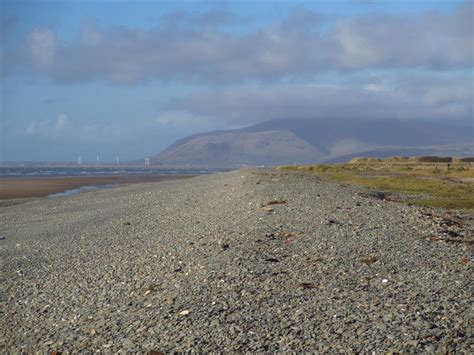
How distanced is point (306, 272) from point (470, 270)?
4132 mm

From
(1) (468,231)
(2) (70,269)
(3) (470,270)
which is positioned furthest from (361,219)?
(2) (70,269)

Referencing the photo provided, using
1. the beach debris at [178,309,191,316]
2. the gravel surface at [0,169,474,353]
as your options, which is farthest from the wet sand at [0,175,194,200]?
the beach debris at [178,309,191,316]

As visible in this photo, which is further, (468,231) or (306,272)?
(468,231)

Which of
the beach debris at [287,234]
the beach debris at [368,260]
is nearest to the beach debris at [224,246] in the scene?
the beach debris at [287,234]

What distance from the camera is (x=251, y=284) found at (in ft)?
42.2

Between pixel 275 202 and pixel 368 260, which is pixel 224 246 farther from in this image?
pixel 275 202

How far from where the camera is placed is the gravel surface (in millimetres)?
10000

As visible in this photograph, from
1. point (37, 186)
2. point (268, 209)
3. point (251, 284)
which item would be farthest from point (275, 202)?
point (37, 186)

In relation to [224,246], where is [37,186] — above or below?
below

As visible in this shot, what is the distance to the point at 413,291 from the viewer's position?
38.8 feet

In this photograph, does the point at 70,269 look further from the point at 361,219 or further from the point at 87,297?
the point at 361,219

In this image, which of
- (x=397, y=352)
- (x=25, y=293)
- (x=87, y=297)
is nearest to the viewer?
(x=397, y=352)

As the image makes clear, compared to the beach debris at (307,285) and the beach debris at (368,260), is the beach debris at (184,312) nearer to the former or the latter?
the beach debris at (307,285)

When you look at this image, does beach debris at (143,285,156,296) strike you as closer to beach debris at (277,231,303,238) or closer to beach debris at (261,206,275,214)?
beach debris at (277,231,303,238)
